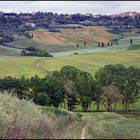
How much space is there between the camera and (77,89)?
91.8 meters

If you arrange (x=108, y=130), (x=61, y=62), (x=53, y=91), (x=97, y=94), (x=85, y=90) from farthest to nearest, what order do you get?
(x=61, y=62)
(x=97, y=94)
(x=85, y=90)
(x=53, y=91)
(x=108, y=130)

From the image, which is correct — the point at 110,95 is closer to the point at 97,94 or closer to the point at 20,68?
the point at 97,94

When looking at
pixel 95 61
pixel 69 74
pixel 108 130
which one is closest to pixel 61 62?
pixel 95 61

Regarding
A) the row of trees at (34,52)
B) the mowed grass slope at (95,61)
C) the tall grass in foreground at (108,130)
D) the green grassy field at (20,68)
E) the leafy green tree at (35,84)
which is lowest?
the row of trees at (34,52)

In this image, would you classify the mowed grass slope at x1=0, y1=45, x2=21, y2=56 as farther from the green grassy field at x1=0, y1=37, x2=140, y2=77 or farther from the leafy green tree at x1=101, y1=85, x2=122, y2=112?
the leafy green tree at x1=101, y1=85, x2=122, y2=112

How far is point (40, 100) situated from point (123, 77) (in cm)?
2095

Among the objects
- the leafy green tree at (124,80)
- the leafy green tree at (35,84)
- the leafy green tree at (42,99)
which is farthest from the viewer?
the leafy green tree at (124,80)

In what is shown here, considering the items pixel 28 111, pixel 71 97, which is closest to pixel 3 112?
pixel 28 111

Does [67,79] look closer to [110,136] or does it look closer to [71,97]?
[71,97]

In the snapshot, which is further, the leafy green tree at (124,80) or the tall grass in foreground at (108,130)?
the leafy green tree at (124,80)

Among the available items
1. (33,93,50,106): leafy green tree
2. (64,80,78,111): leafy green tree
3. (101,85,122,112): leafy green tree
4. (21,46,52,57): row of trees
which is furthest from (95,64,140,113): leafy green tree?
(21,46,52,57): row of trees

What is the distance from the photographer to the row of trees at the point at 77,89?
294 ft

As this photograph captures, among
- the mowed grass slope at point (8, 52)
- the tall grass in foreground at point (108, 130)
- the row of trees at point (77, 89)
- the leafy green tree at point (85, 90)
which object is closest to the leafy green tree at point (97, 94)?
the row of trees at point (77, 89)

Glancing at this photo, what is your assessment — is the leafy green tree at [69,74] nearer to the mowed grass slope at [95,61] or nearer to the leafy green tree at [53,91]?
the leafy green tree at [53,91]
